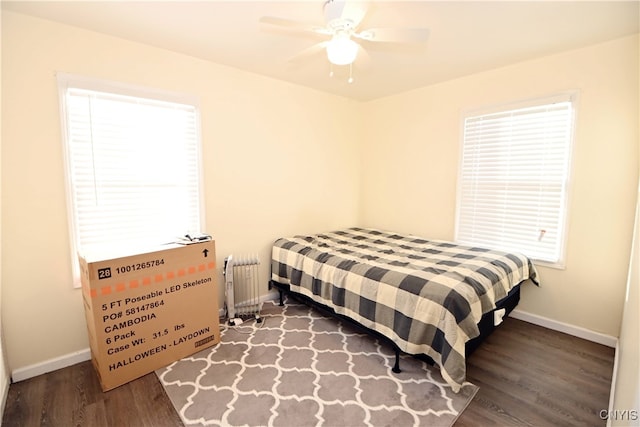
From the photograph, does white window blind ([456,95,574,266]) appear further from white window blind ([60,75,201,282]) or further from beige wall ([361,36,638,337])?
white window blind ([60,75,201,282])

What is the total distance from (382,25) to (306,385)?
249cm

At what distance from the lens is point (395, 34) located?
172 cm

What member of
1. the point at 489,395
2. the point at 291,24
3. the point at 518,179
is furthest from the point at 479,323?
the point at 291,24

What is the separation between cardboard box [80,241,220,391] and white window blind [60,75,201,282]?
0.18m

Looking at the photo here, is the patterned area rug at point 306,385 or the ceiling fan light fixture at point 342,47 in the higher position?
A: the ceiling fan light fixture at point 342,47

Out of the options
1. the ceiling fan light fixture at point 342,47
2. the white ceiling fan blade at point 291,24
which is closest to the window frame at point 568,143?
the ceiling fan light fixture at point 342,47

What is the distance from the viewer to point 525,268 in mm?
2598

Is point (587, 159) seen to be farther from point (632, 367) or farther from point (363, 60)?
point (363, 60)

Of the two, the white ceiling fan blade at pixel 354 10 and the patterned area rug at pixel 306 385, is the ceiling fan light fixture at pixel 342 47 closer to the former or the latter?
the white ceiling fan blade at pixel 354 10

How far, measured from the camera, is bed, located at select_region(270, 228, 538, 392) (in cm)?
180

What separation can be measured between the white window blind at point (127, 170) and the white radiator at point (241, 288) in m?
0.51

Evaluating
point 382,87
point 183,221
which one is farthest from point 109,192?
point 382,87

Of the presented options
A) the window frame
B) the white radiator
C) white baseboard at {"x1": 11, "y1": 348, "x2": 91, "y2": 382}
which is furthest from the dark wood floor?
the white radiator

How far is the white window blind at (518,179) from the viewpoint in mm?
2588
